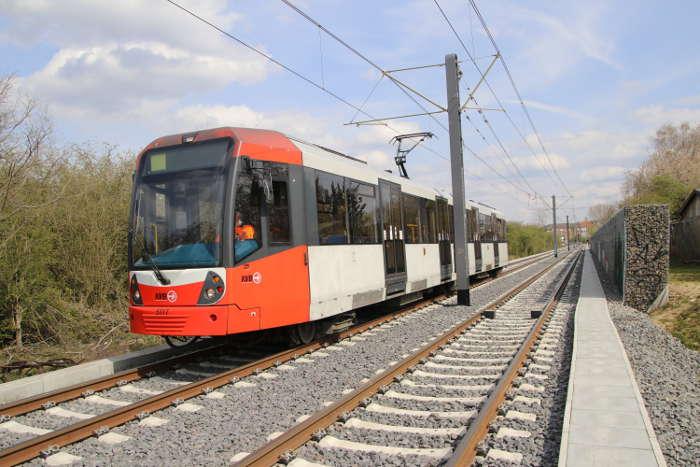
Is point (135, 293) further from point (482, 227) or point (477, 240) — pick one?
point (482, 227)

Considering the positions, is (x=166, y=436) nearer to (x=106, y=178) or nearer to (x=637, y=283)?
(x=106, y=178)

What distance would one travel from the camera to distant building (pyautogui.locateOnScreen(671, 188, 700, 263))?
2566cm

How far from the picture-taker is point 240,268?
6.90 metres

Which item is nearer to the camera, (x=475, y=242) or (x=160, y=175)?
(x=160, y=175)

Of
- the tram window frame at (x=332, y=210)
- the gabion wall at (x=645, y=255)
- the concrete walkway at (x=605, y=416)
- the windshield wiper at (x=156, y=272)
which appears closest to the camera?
the concrete walkway at (x=605, y=416)

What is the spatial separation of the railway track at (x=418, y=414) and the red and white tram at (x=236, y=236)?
1.85m

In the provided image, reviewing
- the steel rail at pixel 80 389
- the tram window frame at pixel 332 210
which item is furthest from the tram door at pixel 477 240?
the steel rail at pixel 80 389

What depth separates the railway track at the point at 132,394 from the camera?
4.70 meters

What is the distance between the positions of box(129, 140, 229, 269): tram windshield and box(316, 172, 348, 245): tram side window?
1.81 meters

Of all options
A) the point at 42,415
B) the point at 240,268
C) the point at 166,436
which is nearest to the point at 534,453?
the point at 166,436

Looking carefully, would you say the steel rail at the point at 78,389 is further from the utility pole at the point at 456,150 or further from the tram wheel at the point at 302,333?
the utility pole at the point at 456,150

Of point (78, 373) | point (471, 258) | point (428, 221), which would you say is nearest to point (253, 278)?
point (78, 373)

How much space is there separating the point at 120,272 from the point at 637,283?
42.5 ft

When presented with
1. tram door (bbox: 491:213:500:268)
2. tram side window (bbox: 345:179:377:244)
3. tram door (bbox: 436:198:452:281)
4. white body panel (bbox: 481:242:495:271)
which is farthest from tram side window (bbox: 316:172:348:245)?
tram door (bbox: 491:213:500:268)
